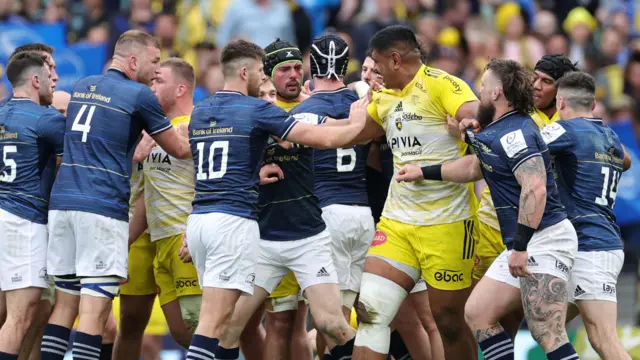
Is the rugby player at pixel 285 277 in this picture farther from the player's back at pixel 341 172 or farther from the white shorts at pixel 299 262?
the white shorts at pixel 299 262

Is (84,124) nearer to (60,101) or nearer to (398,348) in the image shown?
(60,101)

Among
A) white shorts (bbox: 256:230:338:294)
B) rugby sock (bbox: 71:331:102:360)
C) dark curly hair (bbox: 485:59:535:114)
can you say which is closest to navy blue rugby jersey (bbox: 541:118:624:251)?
dark curly hair (bbox: 485:59:535:114)

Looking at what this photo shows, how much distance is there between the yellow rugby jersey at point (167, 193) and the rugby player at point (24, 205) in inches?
39.6

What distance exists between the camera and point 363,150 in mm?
10930

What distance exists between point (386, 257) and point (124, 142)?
2527 mm

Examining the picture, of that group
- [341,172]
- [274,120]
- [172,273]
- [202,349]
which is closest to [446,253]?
[341,172]

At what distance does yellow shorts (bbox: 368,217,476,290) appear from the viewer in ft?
32.1

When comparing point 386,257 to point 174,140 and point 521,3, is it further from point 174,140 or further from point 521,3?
point 521,3

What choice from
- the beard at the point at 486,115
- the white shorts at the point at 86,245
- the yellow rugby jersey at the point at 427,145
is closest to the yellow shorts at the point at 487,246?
the yellow rugby jersey at the point at 427,145

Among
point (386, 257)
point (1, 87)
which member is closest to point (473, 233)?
point (386, 257)

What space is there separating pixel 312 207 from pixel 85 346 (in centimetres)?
233

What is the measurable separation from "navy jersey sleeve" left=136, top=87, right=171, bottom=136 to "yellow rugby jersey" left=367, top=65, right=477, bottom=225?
205cm

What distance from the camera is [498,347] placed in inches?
366

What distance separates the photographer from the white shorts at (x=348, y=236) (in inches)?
415
